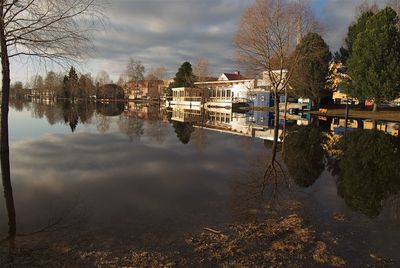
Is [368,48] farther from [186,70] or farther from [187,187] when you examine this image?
[186,70]

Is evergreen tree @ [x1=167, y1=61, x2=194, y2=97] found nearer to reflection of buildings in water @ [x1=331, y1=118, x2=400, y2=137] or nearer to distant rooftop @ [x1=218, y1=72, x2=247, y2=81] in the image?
distant rooftop @ [x1=218, y1=72, x2=247, y2=81]

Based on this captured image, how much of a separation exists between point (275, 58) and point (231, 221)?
1098 inches

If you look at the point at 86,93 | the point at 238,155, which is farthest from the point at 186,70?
the point at 238,155

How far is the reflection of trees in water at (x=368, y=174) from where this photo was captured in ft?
28.7

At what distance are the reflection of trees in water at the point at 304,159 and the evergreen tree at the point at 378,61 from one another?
21.2 m

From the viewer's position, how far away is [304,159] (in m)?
14.2

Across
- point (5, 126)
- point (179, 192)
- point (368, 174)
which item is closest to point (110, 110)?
point (5, 126)

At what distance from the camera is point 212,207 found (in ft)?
25.2

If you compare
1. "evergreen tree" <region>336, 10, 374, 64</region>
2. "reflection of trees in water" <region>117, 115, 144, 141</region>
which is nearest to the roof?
"evergreen tree" <region>336, 10, 374, 64</region>

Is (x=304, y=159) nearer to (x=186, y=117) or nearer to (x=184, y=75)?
(x=186, y=117)

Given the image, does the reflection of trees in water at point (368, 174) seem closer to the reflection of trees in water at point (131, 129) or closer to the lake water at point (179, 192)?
the lake water at point (179, 192)

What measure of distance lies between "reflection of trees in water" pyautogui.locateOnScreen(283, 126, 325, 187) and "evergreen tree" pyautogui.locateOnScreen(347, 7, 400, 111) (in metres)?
21.2

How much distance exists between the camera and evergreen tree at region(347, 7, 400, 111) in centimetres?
3703

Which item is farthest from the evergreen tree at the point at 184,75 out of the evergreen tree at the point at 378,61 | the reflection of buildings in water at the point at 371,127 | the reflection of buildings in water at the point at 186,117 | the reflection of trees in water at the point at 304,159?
the reflection of trees in water at the point at 304,159
